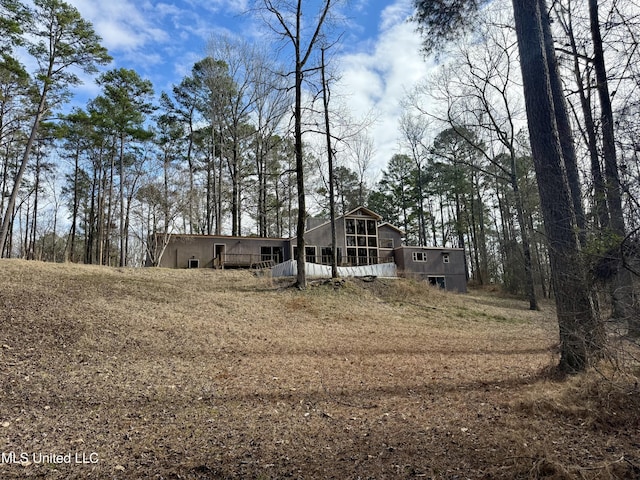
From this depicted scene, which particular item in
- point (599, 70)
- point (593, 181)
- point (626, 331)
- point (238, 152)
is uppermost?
point (238, 152)

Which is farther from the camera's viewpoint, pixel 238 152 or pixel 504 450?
pixel 238 152

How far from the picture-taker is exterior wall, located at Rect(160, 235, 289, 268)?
20.3 metres

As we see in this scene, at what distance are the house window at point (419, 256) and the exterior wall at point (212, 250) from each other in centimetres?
929

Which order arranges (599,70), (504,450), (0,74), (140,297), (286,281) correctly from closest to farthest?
(504,450), (599,70), (140,297), (286,281), (0,74)

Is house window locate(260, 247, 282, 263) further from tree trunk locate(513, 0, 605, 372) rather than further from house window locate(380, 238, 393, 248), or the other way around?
tree trunk locate(513, 0, 605, 372)

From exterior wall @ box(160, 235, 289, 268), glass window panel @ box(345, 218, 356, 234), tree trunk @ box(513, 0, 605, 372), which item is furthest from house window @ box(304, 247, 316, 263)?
tree trunk @ box(513, 0, 605, 372)

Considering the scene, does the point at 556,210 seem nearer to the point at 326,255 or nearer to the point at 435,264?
the point at 326,255

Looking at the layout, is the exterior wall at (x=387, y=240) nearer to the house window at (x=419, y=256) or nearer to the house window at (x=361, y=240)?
the house window at (x=361, y=240)

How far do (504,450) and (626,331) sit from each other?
5.40 feet

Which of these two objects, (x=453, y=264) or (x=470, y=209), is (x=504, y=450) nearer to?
(x=453, y=264)

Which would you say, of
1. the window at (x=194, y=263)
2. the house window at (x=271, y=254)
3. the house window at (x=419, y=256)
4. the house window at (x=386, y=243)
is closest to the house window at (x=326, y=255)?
the house window at (x=271, y=254)

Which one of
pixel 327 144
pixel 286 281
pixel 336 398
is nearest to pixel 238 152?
pixel 327 144

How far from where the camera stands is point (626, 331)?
10.4 feet

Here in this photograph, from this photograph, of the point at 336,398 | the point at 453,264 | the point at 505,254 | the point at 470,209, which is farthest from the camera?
the point at 470,209
